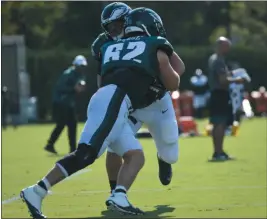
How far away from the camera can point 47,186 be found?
23.2ft

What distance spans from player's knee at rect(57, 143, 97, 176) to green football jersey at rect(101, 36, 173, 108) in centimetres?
61

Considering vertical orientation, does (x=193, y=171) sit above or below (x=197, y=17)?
above

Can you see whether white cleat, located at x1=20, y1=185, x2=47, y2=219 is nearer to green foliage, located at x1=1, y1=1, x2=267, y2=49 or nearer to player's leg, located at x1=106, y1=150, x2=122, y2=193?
player's leg, located at x1=106, y1=150, x2=122, y2=193

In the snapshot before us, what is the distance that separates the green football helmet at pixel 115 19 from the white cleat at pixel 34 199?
185 centimetres

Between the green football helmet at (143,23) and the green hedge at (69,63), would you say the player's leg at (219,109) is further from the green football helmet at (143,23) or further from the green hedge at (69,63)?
the green hedge at (69,63)

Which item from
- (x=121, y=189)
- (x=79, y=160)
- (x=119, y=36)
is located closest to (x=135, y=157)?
(x=121, y=189)

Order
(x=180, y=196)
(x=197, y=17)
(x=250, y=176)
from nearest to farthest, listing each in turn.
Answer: (x=180, y=196), (x=250, y=176), (x=197, y=17)

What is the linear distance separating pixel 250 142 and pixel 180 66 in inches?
388

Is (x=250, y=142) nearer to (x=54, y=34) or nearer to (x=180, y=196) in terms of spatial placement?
(x=180, y=196)

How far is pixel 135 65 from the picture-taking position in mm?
7457

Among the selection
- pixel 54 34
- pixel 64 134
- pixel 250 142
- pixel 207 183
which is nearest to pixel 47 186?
pixel 207 183

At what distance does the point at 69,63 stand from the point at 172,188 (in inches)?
933

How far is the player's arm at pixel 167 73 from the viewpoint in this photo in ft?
24.5

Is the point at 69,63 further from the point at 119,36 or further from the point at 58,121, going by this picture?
the point at 119,36
